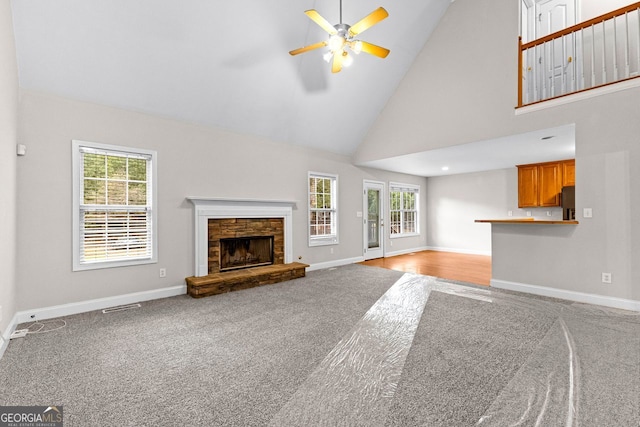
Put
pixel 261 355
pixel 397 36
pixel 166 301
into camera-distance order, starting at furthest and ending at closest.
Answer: pixel 397 36
pixel 166 301
pixel 261 355

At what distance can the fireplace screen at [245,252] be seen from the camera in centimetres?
488

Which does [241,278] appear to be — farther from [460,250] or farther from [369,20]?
[460,250]

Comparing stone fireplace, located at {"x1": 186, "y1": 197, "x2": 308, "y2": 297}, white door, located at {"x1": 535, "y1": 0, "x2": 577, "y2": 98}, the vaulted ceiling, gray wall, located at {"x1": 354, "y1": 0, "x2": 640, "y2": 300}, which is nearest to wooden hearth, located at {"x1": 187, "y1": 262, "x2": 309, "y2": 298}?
stone fireplace, located at {"x1": 186, "y1": 197, "x2": 308, "y2": 297}

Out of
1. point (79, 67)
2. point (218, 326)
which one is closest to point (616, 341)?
point (218, 326)

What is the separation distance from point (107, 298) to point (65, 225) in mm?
1040

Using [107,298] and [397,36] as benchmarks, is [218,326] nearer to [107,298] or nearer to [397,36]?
[107,298]

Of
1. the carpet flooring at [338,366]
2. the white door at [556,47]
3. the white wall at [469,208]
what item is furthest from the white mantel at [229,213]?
the white wall at [469,208]

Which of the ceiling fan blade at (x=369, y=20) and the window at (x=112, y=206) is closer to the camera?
the ceiling fan blade at (x=369, y=20)

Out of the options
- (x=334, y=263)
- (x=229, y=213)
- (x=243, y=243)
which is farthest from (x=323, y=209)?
(x=229, y=213)

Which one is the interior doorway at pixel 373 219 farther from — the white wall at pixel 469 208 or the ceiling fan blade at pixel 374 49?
the ceiling fan blade at pixel 374 49

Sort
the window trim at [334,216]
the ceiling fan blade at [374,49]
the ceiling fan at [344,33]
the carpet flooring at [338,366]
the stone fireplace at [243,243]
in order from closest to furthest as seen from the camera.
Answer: the carpet flooring at [338,366], the ceiling fan at [344,33], the ceiling fan blade at [374,49], the stone fireplace at [243,243], the window trim at [334,216]

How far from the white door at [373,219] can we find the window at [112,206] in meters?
4.76

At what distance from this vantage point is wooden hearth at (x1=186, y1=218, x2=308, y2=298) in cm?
423

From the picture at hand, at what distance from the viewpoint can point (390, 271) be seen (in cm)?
579
